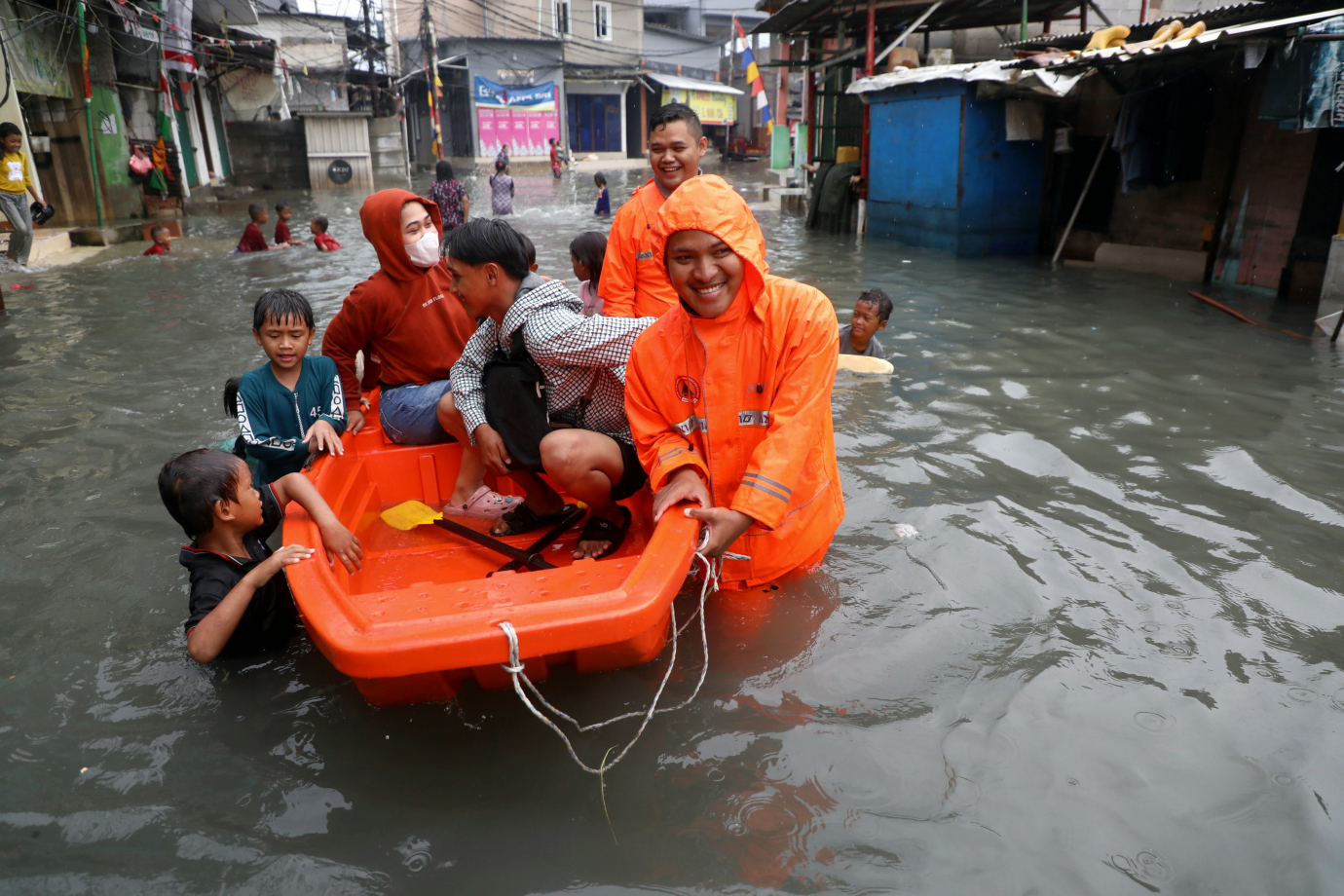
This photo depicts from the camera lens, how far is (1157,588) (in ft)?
10.3

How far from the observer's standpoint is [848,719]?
250 centimetres

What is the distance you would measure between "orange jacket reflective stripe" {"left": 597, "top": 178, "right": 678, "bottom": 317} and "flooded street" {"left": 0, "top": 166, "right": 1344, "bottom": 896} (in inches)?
53.7

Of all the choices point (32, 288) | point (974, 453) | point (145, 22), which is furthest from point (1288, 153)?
point (145, 22)

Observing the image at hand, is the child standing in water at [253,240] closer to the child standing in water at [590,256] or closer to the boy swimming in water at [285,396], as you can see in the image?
the child standing in water at [590,256]

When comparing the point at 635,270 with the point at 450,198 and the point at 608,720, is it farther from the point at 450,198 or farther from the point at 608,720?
the point at 450,198

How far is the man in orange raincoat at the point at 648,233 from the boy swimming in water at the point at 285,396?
1347 mm

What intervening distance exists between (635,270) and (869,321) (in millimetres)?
2492

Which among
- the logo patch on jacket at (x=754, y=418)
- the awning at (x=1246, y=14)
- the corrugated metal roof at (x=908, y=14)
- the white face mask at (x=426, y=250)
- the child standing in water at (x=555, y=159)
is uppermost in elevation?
the corrugated metal roof at (x=908, y=14)

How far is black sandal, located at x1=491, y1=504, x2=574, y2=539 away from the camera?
352 centimetres

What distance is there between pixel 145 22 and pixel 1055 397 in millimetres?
18493

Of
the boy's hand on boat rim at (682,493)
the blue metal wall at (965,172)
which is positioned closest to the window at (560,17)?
the blue metal wall at (965,172)

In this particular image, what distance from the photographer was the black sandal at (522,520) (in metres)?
3.52

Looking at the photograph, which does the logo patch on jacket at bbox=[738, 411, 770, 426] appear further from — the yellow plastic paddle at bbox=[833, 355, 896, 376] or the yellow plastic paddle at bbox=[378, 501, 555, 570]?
the yellow plastic paddle at bbox=[833, 355, 896, 376]

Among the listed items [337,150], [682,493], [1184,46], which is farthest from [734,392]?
[337,150]
